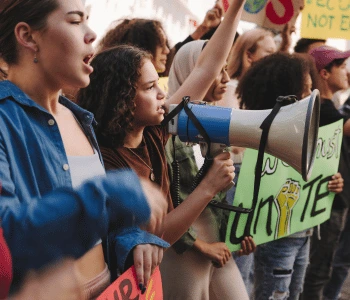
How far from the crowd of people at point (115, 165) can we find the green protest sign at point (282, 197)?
0.06 metres

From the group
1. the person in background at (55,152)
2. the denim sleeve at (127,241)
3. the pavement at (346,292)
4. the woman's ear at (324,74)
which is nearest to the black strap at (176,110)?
the person in background at (55,152)

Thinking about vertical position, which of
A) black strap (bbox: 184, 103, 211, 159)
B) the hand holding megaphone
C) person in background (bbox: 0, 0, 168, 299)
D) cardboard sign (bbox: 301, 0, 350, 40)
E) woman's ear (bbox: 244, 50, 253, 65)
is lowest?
woman's ear (bbox: 244, 50, 253, 65)

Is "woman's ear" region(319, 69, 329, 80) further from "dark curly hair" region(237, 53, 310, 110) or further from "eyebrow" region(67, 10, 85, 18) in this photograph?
"eyebrow" region(67, 10, 85, 18)

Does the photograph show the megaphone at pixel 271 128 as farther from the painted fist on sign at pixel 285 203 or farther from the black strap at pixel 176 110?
the painted fist on sign at pixel 285 203

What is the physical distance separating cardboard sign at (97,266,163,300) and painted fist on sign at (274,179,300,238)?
1295 mm

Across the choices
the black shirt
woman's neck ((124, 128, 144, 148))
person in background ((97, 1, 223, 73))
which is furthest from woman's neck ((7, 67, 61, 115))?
the black shirt

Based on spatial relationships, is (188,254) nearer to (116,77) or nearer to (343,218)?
(116,77)

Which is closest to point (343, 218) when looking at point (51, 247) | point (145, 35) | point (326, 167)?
point (326, 167)

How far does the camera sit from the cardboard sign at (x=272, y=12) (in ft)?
10.6

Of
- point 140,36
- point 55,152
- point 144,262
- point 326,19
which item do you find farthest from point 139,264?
point 326,19

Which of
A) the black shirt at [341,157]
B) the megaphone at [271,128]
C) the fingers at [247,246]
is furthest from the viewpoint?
the black shirt at [341,157]

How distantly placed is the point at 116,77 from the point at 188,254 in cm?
72

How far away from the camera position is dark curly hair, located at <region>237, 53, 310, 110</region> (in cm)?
242

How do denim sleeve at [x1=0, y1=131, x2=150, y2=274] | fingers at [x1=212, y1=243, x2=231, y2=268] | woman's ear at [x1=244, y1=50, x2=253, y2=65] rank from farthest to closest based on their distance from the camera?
woman's ear at [x1=244, y1=50, x2=253, y2=65]
fingers at [x1=212, y1=243, x2=231, y2=268]
denim sleeve at [x1=0, y1=131, x2=150, y2=274]
